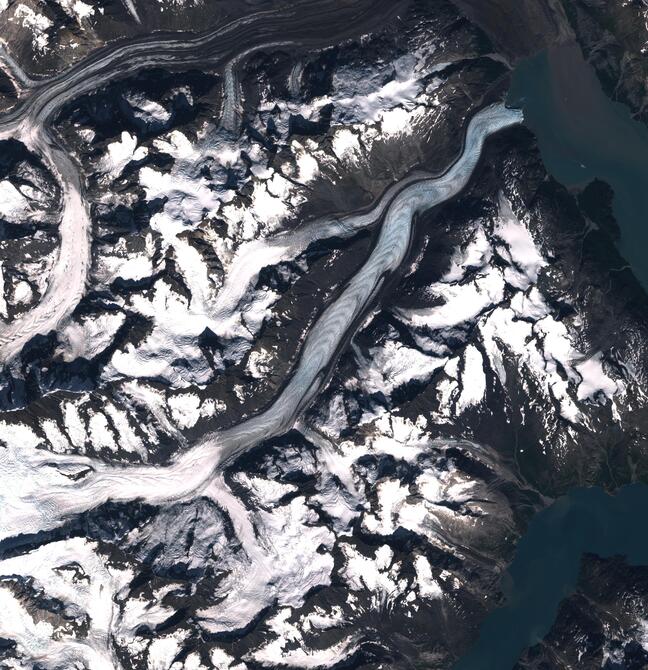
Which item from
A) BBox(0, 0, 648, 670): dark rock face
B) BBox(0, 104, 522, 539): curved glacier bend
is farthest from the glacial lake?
BBox(0, 104, 522, 539): curved glacier bend

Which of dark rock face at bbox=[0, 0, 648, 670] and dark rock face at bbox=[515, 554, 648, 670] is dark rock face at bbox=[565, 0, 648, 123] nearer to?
dark rock face at bbox=[0, 0, 648, 670]

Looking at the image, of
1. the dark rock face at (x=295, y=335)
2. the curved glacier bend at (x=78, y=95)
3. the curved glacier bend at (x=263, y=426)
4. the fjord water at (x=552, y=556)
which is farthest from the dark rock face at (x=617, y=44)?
the fjord water at (x=552, y=556)

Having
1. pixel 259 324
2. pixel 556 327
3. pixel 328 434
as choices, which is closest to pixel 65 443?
pixel 259 324

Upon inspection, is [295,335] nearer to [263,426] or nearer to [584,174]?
[263,426]

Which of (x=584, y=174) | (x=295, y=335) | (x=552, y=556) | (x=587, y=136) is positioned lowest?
(x=552, y=556)

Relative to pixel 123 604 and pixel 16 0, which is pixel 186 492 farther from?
pixel 16 0

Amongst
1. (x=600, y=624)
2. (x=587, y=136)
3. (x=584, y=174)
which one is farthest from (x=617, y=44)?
(x=600, y=624)
